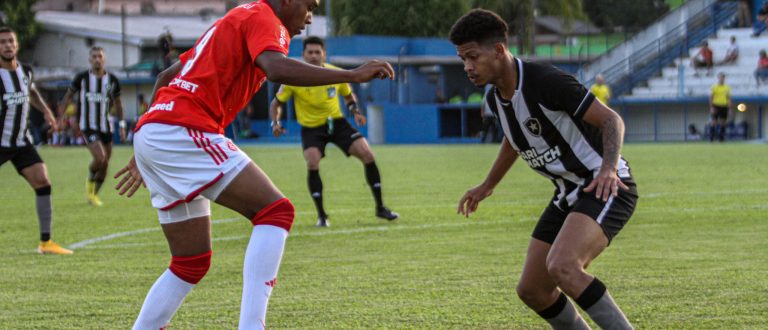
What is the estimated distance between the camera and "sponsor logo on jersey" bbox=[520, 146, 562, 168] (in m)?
6.05

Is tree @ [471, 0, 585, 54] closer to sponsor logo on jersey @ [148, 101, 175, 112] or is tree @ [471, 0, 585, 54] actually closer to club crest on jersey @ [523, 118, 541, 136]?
club crest on jersey @ [523, 118, 541, 136]

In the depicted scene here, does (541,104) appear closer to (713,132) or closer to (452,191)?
(452,191)

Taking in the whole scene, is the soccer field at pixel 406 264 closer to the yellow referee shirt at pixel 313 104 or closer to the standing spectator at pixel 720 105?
the yellow referee shirt at pixel 313 104

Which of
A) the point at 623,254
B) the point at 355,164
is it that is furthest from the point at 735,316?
the point at 355,164

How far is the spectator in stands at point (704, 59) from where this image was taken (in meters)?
42.9

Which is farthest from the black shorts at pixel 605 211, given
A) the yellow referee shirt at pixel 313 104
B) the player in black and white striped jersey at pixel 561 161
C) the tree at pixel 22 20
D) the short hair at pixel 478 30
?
the tree at pixel 22 20

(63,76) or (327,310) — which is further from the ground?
(327,310)

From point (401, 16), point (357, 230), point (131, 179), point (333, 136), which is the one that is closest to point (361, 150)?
point (333, 136)

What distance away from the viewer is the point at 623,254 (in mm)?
10320

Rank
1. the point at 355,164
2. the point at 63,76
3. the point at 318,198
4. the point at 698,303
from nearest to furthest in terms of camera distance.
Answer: the point at 698,303 < the point at 318,198 < the point at 355,164 < the point at 63,76

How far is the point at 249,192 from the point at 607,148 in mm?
1677

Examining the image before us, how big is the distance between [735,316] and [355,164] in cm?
2231

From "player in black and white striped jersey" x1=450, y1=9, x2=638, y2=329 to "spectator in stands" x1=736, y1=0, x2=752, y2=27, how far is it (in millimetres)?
41395

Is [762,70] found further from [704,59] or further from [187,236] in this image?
[187,236]
